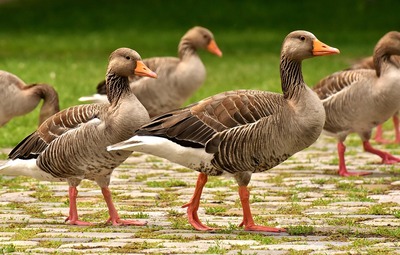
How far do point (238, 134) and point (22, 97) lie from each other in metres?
4.16

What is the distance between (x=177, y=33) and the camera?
34281mm

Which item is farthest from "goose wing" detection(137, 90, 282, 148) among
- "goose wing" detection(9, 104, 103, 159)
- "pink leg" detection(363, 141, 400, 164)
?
"pink leg" detection(363, 141, 400, 164)

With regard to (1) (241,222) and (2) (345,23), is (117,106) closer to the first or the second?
(1) (241,222)

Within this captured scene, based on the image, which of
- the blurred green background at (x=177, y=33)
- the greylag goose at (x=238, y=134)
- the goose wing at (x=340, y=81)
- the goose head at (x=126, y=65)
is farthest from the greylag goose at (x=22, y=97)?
the blurred green background at (x=177, y=33)

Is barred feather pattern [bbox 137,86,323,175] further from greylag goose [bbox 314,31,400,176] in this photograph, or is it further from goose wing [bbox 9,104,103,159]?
greylag goose [bbox 314,31,400,176]

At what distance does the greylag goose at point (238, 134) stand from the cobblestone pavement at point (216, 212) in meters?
0.53

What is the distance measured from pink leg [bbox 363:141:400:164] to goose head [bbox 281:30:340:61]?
3800mm

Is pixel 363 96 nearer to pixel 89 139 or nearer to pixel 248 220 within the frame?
pixel 248 220

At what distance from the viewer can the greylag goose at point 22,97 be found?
460 inches

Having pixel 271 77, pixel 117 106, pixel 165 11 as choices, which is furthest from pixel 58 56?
pixel 117 106

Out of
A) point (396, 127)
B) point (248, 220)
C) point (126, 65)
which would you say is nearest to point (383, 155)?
point (396, 127)

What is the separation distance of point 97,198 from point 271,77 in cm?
1284

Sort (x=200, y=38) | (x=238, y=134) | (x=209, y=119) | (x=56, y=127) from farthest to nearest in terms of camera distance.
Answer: (x=200, y=38) → (x=56, y=127) → (x=209, y=119) → (x=238, y=134)

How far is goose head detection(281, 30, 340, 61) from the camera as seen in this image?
8.89 meters
